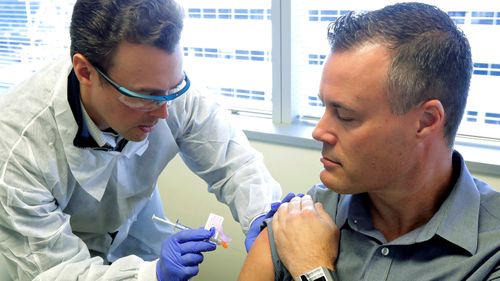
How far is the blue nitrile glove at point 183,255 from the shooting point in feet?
5.16

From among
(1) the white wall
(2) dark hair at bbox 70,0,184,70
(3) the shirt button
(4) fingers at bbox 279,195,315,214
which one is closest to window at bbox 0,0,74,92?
(1) the white wall

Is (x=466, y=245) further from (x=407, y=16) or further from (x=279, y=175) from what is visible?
(x=279, y=175)

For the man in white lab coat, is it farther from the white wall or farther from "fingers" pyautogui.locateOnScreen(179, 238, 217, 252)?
the white wall

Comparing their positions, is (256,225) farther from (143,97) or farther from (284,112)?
(284,112)

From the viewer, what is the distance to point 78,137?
1612 mm

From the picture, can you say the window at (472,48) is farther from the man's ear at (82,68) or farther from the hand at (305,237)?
the man's ear at (82,68)

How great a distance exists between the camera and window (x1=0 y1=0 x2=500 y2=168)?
81.0 inches

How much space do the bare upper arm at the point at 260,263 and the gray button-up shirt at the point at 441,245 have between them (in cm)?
19

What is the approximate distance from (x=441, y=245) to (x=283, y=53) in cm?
141

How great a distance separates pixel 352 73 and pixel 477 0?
1.15m

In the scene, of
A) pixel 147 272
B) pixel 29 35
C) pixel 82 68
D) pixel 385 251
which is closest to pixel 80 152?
pixel 82 68

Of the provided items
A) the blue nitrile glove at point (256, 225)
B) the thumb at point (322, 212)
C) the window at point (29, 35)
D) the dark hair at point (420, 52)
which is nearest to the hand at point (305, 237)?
the thumb at point (322, 212)

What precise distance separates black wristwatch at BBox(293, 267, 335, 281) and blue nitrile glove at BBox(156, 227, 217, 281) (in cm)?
48

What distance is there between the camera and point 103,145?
1.65 m
